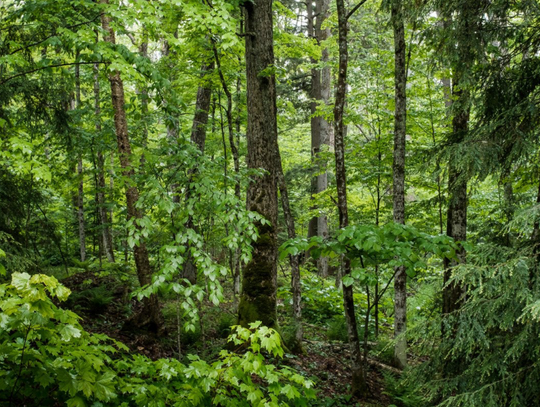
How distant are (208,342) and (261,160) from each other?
3.23 m

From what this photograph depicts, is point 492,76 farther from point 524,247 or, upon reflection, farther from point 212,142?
point 212,142

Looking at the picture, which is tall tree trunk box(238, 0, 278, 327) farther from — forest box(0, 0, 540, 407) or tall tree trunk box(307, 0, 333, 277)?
tall tree trunk box(307, 0, 333, 277)

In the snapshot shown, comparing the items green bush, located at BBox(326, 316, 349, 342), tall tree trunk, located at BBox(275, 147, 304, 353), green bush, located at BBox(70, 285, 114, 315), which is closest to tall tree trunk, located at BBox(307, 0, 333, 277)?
green bush, located at BBox(326, 316, 349, 342)

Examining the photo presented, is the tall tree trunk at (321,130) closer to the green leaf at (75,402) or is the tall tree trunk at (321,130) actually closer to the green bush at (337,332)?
the green bush at (337,332)

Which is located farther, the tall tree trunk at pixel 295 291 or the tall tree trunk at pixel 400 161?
the tall tree trunk at pixel 295 291

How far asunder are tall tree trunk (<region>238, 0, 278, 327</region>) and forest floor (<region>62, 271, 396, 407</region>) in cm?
72

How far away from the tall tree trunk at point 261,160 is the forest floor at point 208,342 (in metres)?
0.72

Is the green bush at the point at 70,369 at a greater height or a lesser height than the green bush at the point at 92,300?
greater

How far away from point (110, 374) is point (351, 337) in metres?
3.33

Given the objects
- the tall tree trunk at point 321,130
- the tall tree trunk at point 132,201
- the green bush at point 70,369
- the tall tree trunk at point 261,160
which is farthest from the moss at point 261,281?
the tall tree trunk at point 321,130

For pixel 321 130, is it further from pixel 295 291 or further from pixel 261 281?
pixel 261 281

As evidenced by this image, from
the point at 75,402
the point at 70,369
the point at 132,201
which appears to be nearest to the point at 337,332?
the point at 132,201

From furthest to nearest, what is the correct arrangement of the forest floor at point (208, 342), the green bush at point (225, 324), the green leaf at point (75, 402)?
the green bush at point (225, 324)
the forest floor at point (208, 342)
the green leaf at point (75, 402)

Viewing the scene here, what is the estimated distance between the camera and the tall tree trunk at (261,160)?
226 inches
